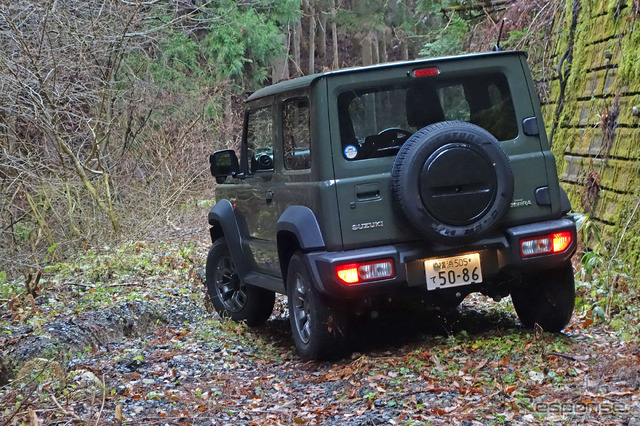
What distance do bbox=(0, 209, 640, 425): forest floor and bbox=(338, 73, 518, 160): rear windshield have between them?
161cm

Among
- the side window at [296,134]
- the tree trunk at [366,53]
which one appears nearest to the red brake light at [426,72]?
the side window at [296,134]

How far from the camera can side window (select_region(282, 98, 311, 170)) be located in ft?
22.0

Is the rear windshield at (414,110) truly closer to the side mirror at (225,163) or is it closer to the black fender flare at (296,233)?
the black fender flare at (296,233)

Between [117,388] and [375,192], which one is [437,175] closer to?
[375,192]

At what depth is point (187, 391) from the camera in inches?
249

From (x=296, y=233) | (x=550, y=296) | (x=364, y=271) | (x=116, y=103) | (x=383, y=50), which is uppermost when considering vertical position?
(x=383, y=50)

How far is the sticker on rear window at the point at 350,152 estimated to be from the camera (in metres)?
6.40

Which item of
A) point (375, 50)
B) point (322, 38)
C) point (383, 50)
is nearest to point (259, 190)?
point (383, 50)

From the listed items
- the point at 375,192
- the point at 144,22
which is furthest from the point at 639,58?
the point at 144,22

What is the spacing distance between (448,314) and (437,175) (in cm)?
245

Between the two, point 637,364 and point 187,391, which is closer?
point 637,364

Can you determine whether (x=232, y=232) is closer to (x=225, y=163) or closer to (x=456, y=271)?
(x=225, y=163)

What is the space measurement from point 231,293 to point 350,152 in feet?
10.4

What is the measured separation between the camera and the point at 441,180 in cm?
609
